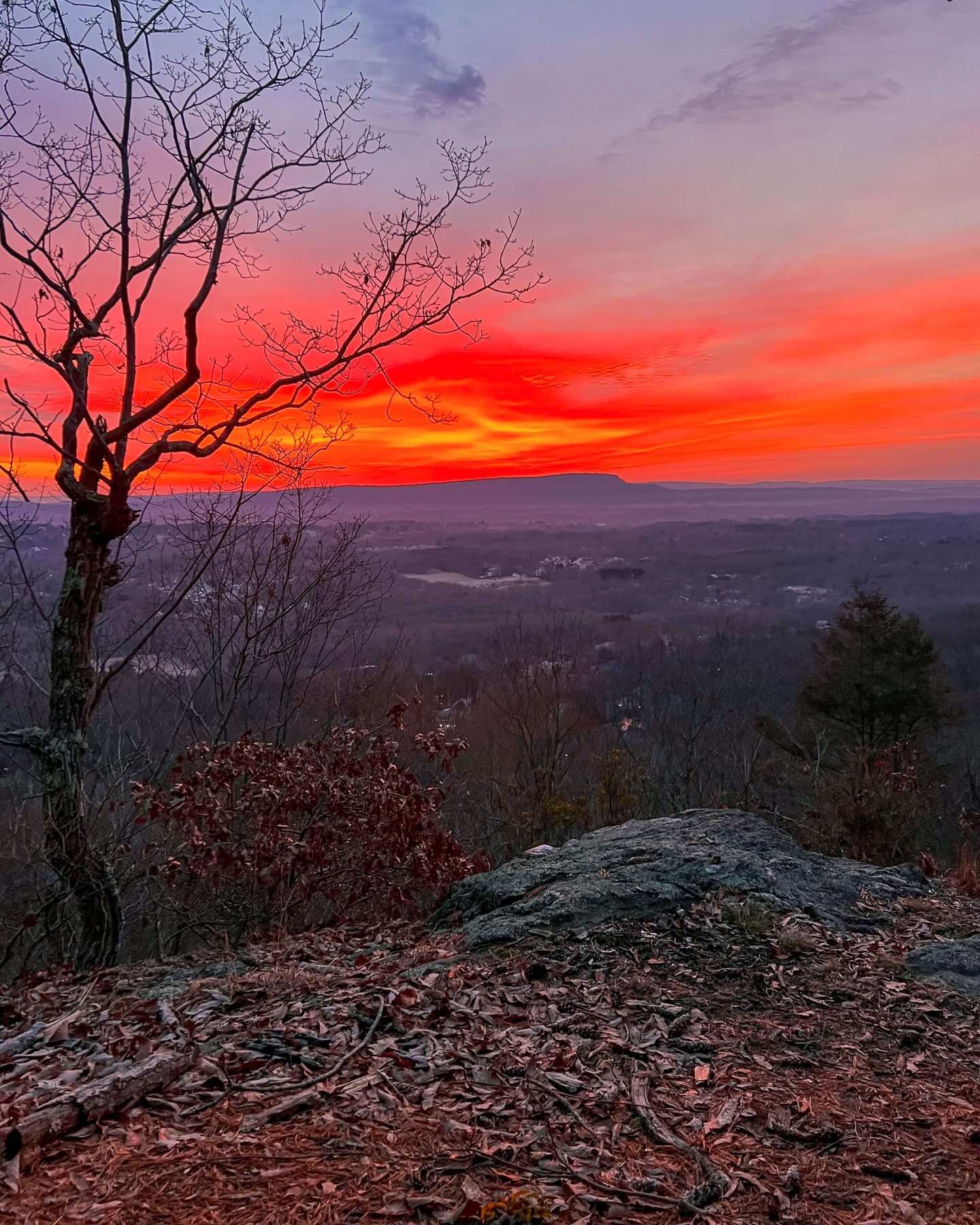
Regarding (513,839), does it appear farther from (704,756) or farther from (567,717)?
(704,756)

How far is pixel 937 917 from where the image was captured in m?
5.25

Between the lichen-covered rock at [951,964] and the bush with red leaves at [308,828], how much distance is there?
3635mm

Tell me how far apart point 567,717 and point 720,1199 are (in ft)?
71.1

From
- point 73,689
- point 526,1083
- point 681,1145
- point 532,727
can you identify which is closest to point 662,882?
point 526,1083

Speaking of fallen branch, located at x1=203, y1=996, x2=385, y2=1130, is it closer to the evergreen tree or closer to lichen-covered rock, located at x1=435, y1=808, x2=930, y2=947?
lichen-covered rock, located at x1=435, y1=808, x2=930, y2=947

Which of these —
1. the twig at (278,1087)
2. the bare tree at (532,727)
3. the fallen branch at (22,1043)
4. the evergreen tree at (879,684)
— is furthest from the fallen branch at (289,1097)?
the evergreen tree at (879,684)

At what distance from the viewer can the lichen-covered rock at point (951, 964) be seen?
4.23m

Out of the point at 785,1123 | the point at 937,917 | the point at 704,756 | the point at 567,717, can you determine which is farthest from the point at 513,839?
the point at 785,1123

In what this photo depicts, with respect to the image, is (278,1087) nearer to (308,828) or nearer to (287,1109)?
(287,1109)

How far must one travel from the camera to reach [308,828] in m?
6.88

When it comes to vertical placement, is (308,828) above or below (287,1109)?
below

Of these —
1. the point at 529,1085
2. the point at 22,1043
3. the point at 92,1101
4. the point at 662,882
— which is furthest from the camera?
the point at 662,882

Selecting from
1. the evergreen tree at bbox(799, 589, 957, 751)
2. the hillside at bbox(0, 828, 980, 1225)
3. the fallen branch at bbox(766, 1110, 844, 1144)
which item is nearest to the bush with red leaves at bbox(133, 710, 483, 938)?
the hillside at bbox(0, 828, 980, 1225)

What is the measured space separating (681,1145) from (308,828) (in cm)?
468
